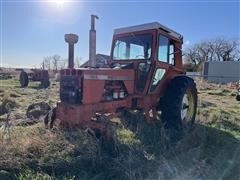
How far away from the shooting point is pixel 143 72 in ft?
17.1

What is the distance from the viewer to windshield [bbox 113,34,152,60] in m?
5.32

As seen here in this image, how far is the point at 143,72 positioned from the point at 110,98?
41.2 inches

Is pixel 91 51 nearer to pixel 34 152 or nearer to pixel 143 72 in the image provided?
pixel 143 72

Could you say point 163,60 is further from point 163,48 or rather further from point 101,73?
point 101,73

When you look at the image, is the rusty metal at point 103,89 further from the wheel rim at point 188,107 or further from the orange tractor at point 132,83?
the wheel rim at point 188,107

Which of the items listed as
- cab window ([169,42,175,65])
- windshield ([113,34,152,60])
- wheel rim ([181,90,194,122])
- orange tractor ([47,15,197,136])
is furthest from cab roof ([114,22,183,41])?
wheel rim ([181,90,194,122])

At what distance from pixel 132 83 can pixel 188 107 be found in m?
1.88

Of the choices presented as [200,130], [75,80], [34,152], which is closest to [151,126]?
[200,130]

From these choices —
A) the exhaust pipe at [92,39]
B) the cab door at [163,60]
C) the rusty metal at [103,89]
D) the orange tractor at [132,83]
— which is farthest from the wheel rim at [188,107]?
the exhaust pipe at [92,39]

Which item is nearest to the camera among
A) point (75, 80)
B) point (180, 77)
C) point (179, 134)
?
point (75, 80)

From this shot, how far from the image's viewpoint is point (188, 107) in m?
6.12

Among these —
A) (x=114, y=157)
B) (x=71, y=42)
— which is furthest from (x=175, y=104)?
(x=71, y=42)

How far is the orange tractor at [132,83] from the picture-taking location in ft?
13.4

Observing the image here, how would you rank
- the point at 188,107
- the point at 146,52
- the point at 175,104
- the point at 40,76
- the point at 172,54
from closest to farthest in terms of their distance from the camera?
1. the point at 175,104
2. the point at 146,52
3. the point at 172,54
4. the point at 188,107
5. the point at 40,76
